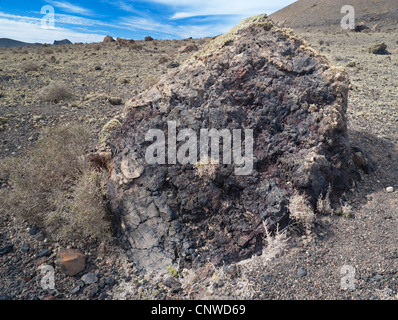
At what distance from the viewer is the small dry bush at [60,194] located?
144 inches

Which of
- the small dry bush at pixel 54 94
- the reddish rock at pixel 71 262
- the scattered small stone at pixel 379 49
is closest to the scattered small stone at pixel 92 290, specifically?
the reddish rock at pixel 71 262

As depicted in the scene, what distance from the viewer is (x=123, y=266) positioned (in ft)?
11.1

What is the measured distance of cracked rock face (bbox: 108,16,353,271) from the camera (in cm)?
341

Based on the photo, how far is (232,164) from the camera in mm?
3623

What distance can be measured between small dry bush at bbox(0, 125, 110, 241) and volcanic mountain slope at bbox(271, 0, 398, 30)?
121 ft

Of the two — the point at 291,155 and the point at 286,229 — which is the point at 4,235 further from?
the point at 291,155

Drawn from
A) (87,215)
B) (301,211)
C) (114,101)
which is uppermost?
(114,101)

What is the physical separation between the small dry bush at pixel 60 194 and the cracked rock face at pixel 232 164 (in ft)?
0.95

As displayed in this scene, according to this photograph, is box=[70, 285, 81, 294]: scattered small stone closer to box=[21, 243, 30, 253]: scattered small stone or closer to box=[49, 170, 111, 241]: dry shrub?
box=[49, 170, 111, 241]: dry shrub

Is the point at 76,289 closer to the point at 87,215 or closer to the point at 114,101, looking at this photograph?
the point at 87,215

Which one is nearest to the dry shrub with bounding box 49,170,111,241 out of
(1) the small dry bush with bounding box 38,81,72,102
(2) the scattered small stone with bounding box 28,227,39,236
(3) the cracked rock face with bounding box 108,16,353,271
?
(3) the cracked rock face with bounding box 108,16,353,271

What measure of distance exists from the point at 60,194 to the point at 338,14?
54137mm

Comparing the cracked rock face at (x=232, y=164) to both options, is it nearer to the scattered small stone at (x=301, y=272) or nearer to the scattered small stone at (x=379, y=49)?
the scattered small stone at (x=301, y=272)

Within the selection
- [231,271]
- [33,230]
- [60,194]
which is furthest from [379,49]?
[33,230]
